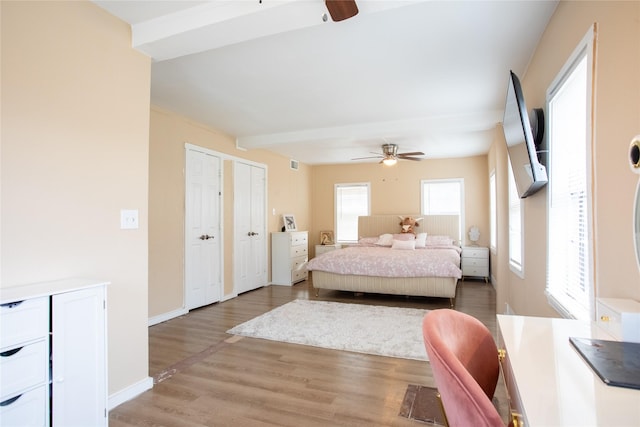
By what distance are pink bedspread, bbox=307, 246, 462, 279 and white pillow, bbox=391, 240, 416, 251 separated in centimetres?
63

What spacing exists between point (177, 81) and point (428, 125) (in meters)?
3.08

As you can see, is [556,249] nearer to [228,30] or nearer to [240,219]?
[228,30]

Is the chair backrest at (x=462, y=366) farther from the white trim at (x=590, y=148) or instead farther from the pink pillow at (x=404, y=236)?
the pink pillow at (x=404, y=236)

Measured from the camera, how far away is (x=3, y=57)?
62.1 inches

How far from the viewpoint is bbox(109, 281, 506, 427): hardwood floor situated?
6.39ft

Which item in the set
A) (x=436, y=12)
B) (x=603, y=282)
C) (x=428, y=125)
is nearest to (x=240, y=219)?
(x=428, y=125)

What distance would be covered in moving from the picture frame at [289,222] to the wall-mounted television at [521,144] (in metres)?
4.63

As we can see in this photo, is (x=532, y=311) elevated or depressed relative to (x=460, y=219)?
depressed

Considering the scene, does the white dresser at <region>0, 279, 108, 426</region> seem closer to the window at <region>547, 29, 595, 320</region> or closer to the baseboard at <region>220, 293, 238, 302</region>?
the window at <region>547, 29, 595, 320</region>

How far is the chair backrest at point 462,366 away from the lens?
72 centimetres

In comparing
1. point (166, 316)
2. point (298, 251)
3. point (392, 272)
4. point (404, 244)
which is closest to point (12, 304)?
point (166, 316)

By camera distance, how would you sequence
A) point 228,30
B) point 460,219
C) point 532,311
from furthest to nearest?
1. point 460,219
2. point 532,311
3. point 228,30

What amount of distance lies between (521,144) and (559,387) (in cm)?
170

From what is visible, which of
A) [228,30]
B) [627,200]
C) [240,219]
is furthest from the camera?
[240,219]
